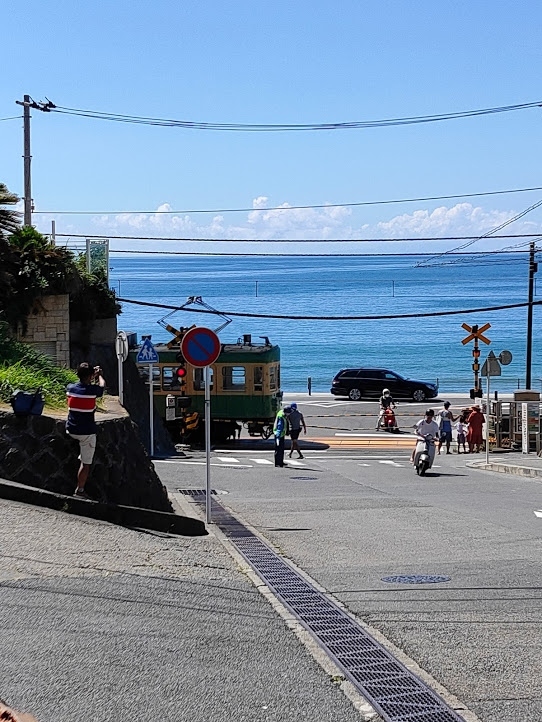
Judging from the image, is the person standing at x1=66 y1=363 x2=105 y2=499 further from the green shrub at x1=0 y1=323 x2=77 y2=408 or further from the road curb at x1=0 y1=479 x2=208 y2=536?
the green shrub at x1=0 y1=323 x2=77 y2=408

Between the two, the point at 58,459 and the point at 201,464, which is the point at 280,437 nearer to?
the point at 201,464

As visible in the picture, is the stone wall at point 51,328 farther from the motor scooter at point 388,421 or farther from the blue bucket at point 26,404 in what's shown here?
the motor scooter at point 388,421

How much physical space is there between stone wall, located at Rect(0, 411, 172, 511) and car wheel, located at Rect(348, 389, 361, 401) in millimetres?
42031

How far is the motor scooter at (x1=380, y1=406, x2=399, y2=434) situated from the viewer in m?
39.9

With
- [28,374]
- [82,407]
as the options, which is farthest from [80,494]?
[28,374]

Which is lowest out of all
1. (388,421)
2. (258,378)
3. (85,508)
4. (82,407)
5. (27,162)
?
(388,421)

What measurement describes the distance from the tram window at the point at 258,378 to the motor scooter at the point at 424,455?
12.6 meters

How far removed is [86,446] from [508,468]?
15.8 metres

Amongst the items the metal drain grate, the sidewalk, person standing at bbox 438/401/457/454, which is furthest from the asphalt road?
person standing at bbox 438/401/457/454

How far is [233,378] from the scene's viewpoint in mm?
37281

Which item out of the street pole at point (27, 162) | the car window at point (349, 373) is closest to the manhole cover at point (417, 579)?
the street pole at point (27, 162)

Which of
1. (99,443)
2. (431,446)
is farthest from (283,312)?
(99,443)

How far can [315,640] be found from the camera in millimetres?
6988

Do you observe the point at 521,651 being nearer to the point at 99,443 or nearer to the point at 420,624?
the point at 420,624
